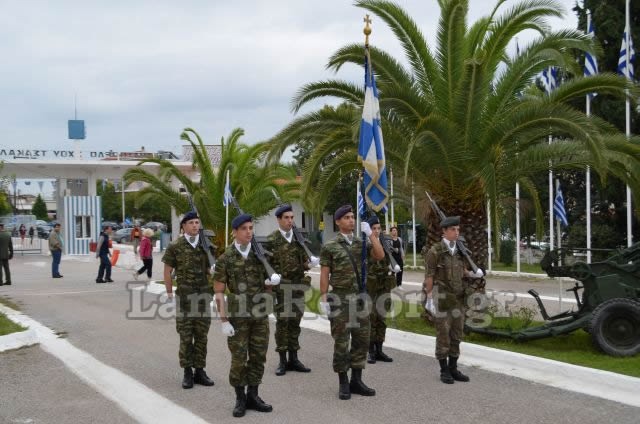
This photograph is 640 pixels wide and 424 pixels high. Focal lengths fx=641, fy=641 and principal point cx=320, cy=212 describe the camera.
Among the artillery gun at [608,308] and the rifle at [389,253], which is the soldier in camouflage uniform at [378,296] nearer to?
the rifle at [389,253]

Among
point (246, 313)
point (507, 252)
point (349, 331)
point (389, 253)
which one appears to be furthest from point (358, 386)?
point (507, 252)

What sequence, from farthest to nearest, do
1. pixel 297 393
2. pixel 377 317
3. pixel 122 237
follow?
pixel 122 237, pixel 377 317, pixel 297 393

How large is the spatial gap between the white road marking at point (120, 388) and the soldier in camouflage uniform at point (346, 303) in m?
1.48

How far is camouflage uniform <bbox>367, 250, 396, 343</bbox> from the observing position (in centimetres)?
793

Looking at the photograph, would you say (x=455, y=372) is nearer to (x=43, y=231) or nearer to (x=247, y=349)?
(x=247, y=349)

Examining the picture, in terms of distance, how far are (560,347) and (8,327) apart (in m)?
8.09

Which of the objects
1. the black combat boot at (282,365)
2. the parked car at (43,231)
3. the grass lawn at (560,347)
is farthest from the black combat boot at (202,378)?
the parked car at (43,231)

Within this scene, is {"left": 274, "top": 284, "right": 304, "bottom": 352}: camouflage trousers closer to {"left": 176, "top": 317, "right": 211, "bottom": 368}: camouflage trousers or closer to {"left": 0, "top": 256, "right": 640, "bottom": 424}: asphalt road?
{"left": 0, "top": 256, "right": 640, "bottom": 424}: asphalt road

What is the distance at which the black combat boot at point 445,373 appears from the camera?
6.86 meters

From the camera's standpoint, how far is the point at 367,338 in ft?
20.7

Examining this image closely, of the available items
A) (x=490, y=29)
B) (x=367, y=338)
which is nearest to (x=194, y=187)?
(x=490, y=29)

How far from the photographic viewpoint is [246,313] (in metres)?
5.87

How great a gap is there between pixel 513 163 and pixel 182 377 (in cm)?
588

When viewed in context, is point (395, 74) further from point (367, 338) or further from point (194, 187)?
point (194, 187)
